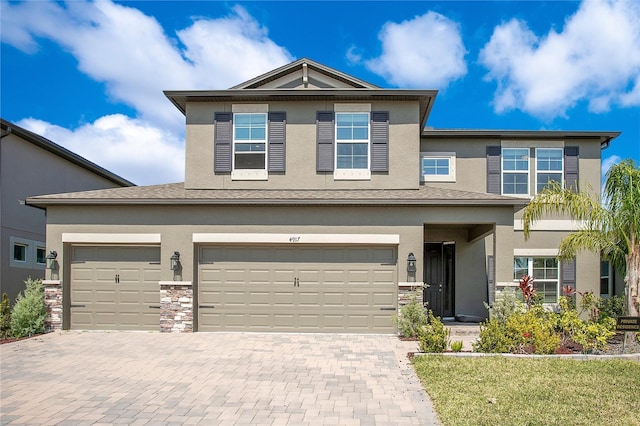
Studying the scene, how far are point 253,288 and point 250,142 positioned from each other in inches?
160

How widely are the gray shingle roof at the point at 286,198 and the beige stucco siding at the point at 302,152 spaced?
618 millimetres

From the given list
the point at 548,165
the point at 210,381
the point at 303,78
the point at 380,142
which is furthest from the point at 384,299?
the point at 548,165

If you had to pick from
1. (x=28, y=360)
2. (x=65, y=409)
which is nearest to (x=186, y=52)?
(x=28, y=360)

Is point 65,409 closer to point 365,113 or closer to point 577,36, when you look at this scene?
point 365,113

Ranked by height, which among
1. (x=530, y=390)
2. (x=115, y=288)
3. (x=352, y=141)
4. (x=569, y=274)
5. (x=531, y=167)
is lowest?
(x=530, y=390)

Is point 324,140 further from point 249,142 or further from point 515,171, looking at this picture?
point 515,171

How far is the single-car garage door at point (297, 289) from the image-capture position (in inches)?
489

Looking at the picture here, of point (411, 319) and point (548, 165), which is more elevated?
point (548, 165)

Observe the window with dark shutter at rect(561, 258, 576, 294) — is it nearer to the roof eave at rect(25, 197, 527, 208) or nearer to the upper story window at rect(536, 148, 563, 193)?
the upper story window at rect(536, 148, 563, 193)

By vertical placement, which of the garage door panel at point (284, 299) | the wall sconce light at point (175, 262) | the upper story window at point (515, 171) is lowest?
the garage door panel at point (284, 299)

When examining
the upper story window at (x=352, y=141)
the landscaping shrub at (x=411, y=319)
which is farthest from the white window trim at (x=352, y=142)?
the landscaping shrub at (x=411, y=319)

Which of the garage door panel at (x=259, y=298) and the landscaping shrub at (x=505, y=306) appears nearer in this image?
the landscaping shrub at (x=505, y=306)

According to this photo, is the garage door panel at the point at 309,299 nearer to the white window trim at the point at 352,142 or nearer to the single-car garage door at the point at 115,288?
the white window trim at the point at 352,142

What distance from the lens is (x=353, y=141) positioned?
13.8m
